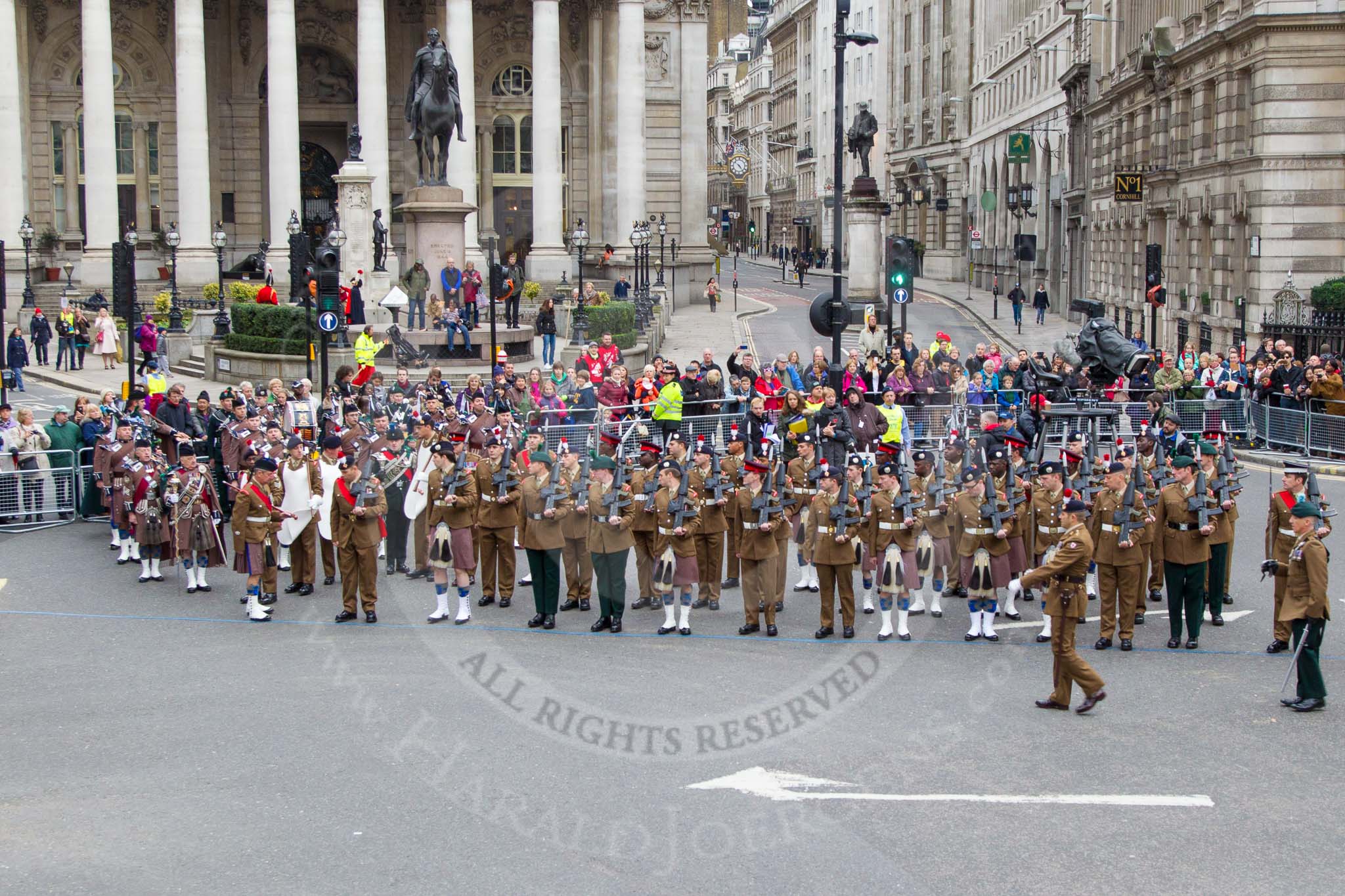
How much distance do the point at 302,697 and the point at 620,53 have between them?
156 feet

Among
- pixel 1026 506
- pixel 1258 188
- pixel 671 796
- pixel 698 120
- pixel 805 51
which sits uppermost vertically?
pixel 805 51

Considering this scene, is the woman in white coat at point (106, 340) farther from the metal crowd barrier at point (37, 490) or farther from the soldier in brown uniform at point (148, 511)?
the soldier in brown uniform at point (148, 511)

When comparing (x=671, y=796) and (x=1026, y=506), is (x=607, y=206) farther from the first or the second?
(x=671, y=796)

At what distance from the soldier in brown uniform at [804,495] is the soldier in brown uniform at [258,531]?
17.4ft

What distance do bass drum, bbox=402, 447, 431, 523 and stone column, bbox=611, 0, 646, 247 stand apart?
4092 centimetres

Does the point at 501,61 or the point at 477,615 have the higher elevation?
the point at 501,61

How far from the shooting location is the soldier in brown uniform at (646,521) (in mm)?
15922

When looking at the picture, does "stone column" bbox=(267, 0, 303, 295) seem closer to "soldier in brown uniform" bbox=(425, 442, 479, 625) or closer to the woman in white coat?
the woman in white coat

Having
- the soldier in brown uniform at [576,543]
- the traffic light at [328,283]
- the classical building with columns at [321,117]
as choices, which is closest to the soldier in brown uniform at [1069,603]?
the soldier in brown uniform at [576,543]

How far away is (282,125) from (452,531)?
37909mm

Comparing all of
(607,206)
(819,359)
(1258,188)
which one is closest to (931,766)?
(819,359)

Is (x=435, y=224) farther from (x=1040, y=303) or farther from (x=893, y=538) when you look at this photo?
(x=1040, y=303)

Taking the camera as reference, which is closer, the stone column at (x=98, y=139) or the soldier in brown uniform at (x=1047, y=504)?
the soldier in brown uniform at (x=1047, y=504)

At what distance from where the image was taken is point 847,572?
49.8 ft
